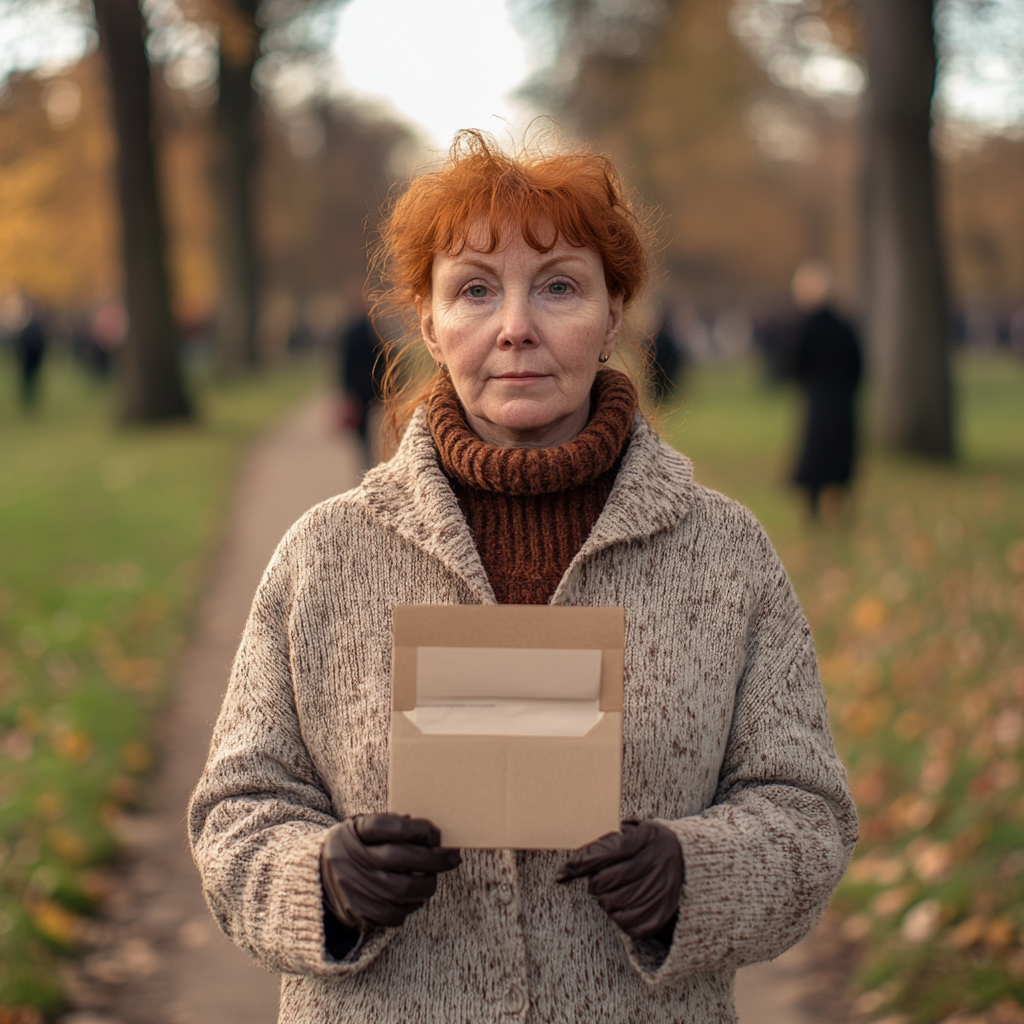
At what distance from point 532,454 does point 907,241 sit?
13773 millimetres

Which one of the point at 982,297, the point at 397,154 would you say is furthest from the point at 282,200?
the point at 982,297

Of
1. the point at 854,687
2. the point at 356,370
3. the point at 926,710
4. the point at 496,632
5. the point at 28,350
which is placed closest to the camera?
the point at 496,632

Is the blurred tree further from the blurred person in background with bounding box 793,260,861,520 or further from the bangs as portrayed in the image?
the bangs

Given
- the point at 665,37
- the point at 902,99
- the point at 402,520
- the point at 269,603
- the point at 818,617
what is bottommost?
the point at 818,617

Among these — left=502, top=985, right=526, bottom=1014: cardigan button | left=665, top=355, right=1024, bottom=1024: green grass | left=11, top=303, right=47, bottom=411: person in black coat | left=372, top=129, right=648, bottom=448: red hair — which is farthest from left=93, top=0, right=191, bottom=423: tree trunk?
left=502, top=985, right=526, bottom=1014: cardigan button

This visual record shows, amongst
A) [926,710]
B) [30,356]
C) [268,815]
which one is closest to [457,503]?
[268,815]

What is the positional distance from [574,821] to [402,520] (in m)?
0.56

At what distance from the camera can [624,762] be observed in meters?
2.05

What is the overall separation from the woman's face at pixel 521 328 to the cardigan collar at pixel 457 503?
0.13m

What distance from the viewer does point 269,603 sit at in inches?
83.8

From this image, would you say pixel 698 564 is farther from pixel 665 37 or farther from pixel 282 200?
pixel 282 200

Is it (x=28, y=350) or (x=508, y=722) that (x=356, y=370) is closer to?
(x=508, y=722)

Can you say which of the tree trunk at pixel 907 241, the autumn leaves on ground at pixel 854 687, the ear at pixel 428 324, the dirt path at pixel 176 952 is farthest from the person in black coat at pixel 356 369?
the ear at pixel 428 324

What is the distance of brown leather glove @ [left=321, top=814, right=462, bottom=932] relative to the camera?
69.9 inches
